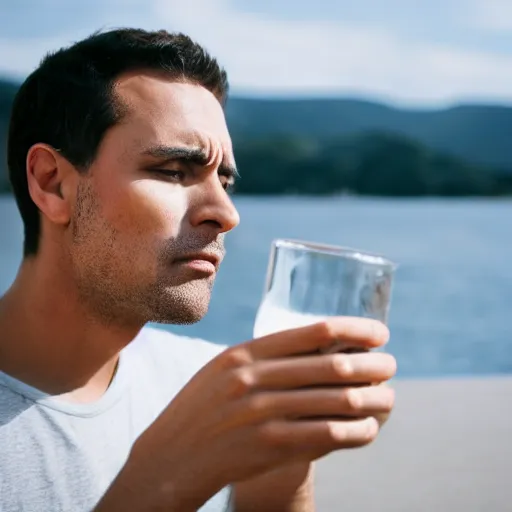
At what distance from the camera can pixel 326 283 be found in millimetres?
675

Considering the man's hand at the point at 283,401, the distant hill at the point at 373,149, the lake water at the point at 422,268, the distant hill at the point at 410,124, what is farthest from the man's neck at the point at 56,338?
the lake water at the point at 422,268

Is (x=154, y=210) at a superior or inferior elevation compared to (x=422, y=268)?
superior

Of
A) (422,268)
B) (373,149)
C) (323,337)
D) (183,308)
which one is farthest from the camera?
(422,268)

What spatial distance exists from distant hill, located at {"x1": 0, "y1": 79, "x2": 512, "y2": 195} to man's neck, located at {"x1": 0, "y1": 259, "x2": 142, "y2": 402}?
6546 millimetres

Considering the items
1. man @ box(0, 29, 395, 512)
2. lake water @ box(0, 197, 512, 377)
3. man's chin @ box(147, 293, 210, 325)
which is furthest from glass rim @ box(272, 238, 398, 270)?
lake water @ box(0, 197, 512, 377)

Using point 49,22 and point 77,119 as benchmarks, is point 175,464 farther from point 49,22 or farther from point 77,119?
point 49,22

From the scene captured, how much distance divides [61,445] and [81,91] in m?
0.65

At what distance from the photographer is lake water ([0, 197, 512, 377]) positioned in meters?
9.33

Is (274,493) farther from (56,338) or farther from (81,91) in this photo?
(81,91)

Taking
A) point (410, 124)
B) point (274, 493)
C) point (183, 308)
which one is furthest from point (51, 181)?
point (410, 124)

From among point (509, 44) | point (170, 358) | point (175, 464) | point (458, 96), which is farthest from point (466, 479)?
point (509, 44)

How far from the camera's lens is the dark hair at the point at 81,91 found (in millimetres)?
1349

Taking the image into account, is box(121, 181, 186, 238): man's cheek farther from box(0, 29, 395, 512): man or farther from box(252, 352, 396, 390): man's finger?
box(252, 352, 396, 390): man's finger

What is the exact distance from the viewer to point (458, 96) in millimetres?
10297
